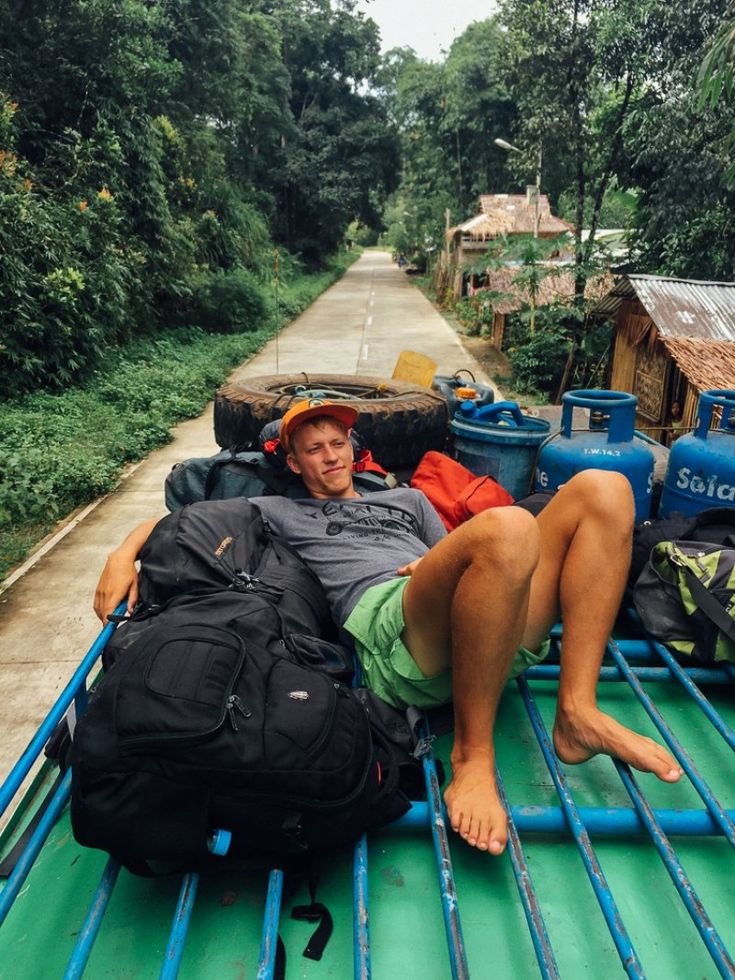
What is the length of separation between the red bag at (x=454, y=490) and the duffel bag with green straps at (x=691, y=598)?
62 centimetres

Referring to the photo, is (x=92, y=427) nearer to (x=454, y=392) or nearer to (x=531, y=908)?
(x=454, y=392)

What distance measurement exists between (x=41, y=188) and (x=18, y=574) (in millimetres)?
6313

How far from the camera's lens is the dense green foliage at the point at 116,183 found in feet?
25.2

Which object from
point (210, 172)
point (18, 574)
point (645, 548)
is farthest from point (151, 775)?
point (210, 172)

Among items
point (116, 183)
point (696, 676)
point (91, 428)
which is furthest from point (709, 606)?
point (116, 183)

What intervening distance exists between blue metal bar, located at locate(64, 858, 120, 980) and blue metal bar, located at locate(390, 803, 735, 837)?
0.58m

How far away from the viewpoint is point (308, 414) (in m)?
2.39

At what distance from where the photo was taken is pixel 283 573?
210cm

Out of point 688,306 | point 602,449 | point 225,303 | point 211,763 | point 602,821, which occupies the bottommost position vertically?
point 602,821

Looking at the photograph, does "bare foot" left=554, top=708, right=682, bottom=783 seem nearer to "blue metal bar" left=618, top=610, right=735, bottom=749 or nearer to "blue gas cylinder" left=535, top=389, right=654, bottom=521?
"blue metal bar" left=618, top=610, right=735, bottom=749

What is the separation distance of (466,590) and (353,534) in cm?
74

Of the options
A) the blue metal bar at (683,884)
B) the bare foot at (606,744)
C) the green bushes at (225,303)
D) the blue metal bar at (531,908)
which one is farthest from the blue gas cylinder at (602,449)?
the green bushes at (225,303)

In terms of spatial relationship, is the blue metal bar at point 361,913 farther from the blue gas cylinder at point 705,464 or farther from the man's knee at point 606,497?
the blue gas cylinder at point 705,464

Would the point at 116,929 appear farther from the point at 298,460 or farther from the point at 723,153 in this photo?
the point at 723,153
